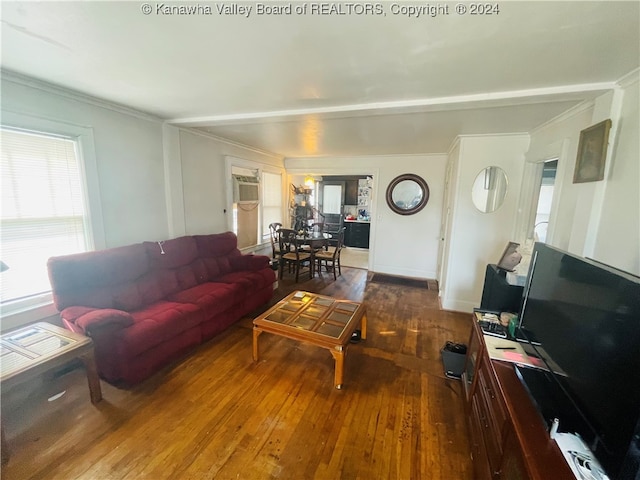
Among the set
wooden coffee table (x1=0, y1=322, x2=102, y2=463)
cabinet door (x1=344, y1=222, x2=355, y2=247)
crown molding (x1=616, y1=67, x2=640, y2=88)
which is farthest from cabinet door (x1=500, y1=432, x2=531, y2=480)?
cabinet door (x1=344, y1=222, x2=355, y2=247)

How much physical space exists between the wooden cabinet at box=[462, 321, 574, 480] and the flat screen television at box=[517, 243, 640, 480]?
0.24ft

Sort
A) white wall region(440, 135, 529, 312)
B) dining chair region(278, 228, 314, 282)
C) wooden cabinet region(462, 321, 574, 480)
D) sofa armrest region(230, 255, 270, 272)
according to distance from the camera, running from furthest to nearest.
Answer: dining chair region(278, 228, 314, 282), sofa armrest region(230, 255, 270, 272), white wall region(440, 135, 529, 312), wooden cabinet region(462, 321, 574, 480)

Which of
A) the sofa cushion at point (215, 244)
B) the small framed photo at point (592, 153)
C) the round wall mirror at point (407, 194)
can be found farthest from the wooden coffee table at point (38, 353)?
the round wall mirror at point (407, 194)

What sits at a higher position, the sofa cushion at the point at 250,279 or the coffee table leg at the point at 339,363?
the sofa cushion at the point at 250,279

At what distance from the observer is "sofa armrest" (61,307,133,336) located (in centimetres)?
186

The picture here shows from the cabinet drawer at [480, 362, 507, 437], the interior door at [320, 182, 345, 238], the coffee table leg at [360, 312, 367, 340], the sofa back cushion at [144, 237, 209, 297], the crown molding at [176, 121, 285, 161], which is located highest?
the crown molding at [176, 121, 285, 161]

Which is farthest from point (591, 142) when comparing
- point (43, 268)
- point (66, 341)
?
point (43, 268)

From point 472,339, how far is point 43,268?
3.64 m

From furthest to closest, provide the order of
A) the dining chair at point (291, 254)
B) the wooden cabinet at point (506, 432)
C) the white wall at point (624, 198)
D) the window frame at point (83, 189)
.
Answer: the dining chair at point (291, 254), the window frame at point (83, 189), the white wall at point (624, 198), the wooden cabinet at point (506, 432)

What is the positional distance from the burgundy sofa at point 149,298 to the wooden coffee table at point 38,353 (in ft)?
0.37

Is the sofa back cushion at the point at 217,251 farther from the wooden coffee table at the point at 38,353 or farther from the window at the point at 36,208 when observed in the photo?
the wooden coffee table at the point at 38,353

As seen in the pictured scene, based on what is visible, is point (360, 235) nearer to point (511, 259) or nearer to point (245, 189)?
point (245, 189)

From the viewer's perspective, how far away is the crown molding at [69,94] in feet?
6.19

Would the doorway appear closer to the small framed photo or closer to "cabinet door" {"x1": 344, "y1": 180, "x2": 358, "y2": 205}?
the small framed photo
